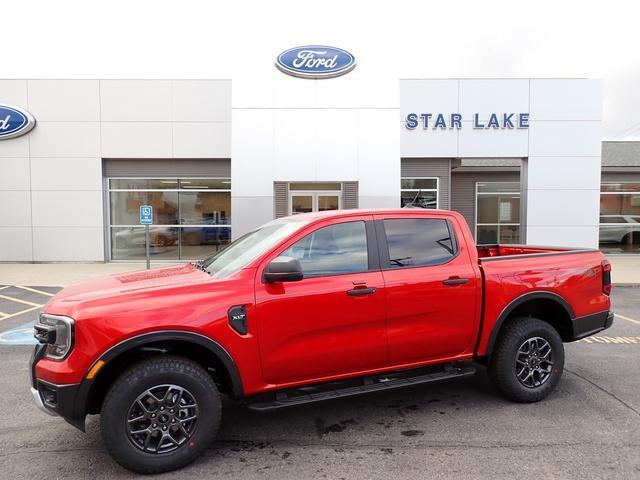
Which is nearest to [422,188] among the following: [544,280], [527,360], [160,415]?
[544,280]

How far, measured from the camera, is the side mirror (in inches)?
132

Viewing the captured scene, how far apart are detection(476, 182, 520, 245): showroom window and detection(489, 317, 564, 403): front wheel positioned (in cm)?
1456

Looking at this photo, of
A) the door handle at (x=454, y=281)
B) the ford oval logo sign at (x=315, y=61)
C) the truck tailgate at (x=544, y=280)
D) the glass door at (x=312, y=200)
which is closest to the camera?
→ the door handle at (x=454, y=281)

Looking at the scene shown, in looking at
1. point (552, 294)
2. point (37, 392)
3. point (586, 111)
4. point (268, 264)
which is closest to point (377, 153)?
point (586, 111)

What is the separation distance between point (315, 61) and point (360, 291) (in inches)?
442

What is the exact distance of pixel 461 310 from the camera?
4008 millimetres

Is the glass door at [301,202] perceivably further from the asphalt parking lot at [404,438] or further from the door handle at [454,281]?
→ the door handle at [454,281]

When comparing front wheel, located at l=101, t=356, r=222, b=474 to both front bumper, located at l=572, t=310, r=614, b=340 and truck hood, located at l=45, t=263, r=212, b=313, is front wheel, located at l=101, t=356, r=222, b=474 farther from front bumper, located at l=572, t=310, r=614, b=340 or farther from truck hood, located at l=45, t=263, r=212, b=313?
front bumper, located at l=572, t=310, r=614, b=340

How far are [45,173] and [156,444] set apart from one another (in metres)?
15.2

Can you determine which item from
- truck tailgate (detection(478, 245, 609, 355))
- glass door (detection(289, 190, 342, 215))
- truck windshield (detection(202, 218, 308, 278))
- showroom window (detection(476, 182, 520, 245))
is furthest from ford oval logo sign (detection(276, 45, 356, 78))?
truck tailgate (detection(478, 245, 609, 355))

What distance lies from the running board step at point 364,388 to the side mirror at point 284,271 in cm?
90

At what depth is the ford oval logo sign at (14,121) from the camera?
49.7 feet

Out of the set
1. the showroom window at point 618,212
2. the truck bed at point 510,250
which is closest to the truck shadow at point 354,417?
the truck bed at point 510,250

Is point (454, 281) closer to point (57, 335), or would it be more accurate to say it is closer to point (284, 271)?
point (284, 271)
